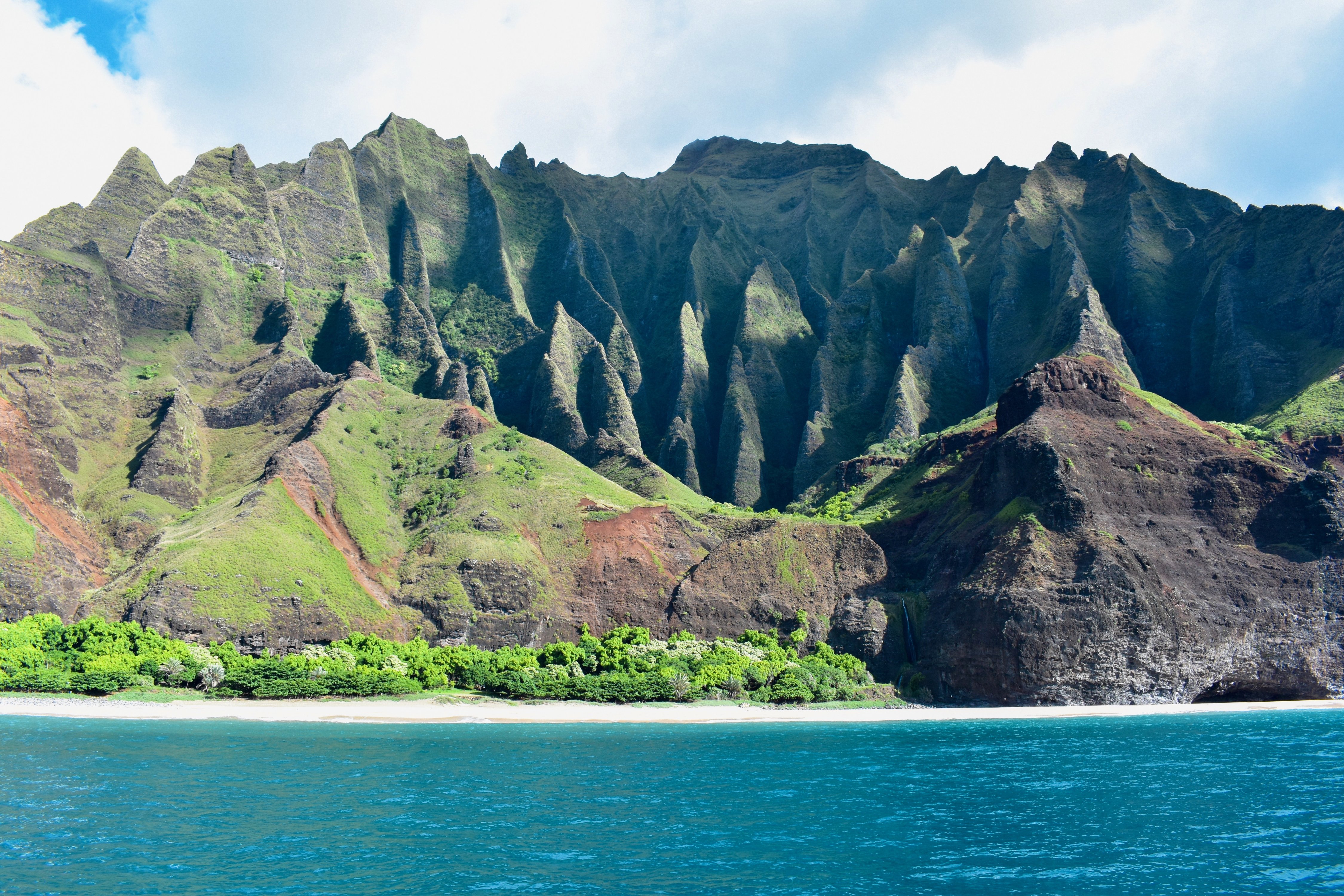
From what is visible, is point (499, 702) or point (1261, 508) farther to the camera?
point (1261, 508)

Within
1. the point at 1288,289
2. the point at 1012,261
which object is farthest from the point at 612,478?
the point at 1288,289

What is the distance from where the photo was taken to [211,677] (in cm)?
7625

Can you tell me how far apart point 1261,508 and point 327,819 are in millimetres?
94010

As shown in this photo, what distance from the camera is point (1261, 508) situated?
317 feet

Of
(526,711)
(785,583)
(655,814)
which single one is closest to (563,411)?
(785,583)

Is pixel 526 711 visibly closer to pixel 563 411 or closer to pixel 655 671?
pixel 655 671

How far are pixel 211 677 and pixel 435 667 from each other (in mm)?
17861

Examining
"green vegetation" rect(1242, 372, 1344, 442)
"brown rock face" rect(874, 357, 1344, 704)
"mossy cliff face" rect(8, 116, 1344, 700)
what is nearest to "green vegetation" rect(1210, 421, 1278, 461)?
"green vegetation" rect(1242, 372, 1344, 442)

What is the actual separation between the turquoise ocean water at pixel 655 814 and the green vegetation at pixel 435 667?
11543 mm

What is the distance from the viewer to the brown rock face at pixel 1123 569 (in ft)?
282

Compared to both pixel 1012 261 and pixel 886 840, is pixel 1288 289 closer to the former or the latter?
pixel 1012 261

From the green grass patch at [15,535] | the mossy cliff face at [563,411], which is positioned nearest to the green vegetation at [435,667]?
the mossy cliff face at [563,411]

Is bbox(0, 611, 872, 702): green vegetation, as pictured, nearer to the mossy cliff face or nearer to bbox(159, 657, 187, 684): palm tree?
bbox(159, 657, 187, 684): palm tree

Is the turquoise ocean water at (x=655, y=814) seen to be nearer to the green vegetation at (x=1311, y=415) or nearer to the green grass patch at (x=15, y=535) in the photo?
the green grass patch at (x=15, y=535)
